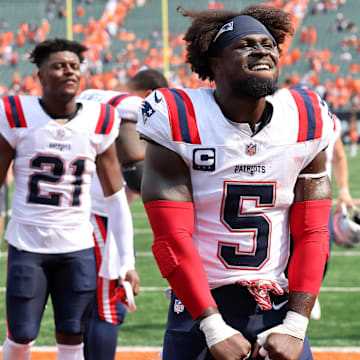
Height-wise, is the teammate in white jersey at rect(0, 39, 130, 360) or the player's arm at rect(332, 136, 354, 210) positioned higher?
the teammate in white jersey at rect(0, 39, 130, 360)

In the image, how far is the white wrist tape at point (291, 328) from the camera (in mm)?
2117

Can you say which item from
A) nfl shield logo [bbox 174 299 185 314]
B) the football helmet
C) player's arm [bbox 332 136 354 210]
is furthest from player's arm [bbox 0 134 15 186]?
player's arm [bbox 332 136 354 210]

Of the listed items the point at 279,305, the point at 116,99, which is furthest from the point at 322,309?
the point at 279,305

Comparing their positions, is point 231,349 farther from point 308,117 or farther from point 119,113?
point 119,113

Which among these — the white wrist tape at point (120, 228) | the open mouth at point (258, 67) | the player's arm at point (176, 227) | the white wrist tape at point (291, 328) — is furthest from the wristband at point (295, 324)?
the white wrist tape at point (120, 228)

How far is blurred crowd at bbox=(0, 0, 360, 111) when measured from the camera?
87.6ft

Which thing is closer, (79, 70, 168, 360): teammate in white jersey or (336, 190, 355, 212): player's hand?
(79, 70, 168, 360): teammate in white jersey

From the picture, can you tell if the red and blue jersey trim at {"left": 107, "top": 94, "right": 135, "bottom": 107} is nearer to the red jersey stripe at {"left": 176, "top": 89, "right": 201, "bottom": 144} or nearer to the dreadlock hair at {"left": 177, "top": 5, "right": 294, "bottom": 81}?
the dreadlock hair at {"left": 177, "top": 5, "right": 294, "bottom": 81}

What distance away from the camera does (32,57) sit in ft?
12.7

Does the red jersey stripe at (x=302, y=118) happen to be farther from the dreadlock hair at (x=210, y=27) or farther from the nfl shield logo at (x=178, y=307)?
the nfl shield logo at (x=178, y=307)

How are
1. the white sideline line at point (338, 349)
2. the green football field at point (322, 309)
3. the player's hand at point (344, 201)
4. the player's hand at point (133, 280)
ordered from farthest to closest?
the player's hand at point (344, 201) → the green football field at point (322, 309) → the white sideline line at point (338, 349) → the player's hand at point (133, 280)

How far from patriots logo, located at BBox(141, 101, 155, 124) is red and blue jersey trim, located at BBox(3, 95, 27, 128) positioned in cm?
139

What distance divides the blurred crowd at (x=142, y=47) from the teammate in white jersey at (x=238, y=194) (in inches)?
941

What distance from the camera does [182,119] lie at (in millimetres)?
2178
